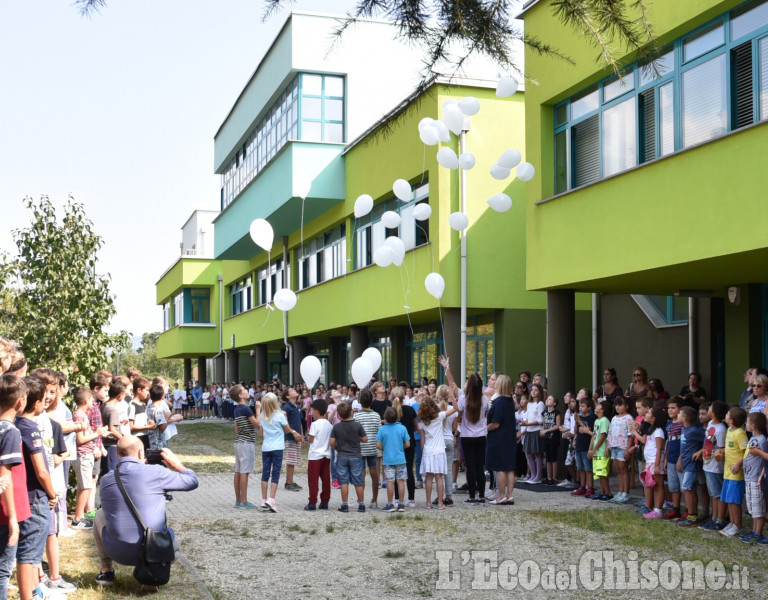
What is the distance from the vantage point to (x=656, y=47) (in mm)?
3934

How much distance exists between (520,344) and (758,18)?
1071 centimetres

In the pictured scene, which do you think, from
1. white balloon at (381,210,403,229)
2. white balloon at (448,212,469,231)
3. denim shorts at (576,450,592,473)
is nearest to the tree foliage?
white balloon at (381,210,403,229)

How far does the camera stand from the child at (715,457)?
1037 cm

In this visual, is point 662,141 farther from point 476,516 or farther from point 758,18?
point 476,516

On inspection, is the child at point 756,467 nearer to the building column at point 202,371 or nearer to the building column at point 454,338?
the building column at point 454,338

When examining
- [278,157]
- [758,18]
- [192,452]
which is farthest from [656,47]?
[278,157]

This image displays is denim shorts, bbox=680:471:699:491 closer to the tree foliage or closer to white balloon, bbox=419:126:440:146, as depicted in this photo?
white balloon, bbox=419:126:440:146

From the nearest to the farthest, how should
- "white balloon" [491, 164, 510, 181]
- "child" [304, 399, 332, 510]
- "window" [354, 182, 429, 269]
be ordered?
"child" [304, 399, 332, 510]
"white balloon" [491, 164, 510, 181]
"window" [354, 182, 429, 269]

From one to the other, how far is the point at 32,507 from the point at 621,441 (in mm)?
8684

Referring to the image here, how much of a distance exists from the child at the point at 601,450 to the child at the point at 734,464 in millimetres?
3039

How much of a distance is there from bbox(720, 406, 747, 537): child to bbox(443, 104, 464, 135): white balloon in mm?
7522

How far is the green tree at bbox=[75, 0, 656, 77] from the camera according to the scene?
384 centimetres

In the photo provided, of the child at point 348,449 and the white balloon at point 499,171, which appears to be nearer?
the child at point 348,449

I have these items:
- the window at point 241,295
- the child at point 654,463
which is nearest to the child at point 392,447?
the child at point 654,463
